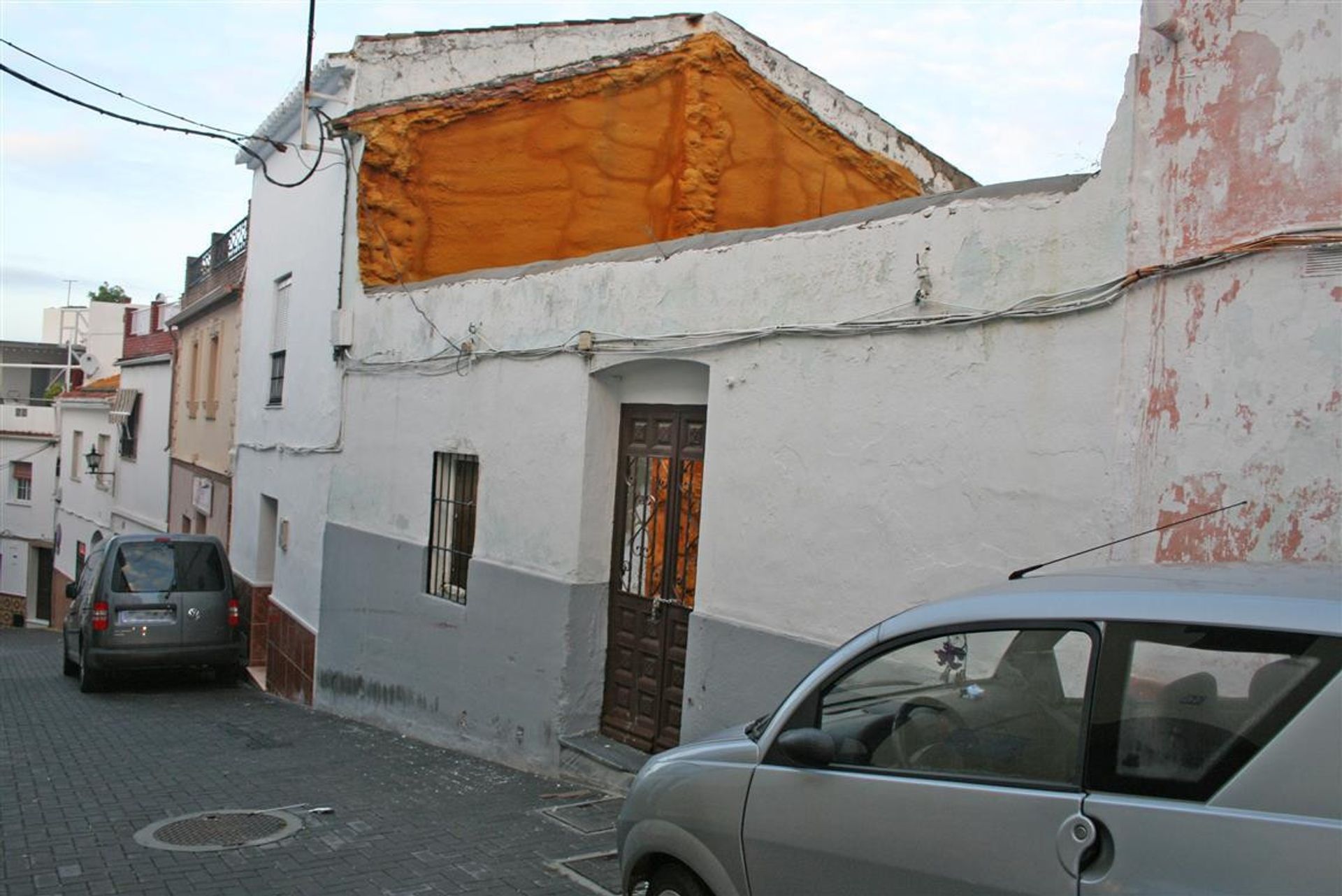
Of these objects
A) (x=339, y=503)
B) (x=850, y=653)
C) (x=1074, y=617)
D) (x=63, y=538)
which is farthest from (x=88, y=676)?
(x=63, y=538)

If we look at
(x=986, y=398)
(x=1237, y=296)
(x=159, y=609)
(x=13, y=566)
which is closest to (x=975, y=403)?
(x=986, y=398)

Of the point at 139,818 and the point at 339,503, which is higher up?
the point at 339,503

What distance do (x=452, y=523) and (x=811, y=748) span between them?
6.95 m

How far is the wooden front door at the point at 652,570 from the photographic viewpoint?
294 inches

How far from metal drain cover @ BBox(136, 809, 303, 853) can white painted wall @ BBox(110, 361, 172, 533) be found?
658 inches

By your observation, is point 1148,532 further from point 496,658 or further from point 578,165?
point 578,165

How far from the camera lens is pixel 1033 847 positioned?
2.84 m

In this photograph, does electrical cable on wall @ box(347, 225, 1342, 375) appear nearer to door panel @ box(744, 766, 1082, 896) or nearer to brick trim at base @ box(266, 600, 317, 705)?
door panel @ box(744, 766, 1082, 896)

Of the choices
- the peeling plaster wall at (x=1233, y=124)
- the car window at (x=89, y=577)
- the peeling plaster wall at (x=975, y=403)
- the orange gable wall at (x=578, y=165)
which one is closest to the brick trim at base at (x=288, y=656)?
the car window at (x=89, y=577)

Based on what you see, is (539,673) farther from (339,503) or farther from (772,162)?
(772,162)

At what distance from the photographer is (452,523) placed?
10.0 metres

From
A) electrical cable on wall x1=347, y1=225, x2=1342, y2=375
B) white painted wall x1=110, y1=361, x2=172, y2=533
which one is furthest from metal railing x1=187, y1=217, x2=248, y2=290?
electrical cable on wall x1=347, y1=225, x2=1342, y2=375

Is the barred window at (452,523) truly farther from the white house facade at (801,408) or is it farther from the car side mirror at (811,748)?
the car side mirror at (811,748)

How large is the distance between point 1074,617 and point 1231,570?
1.52 ft
